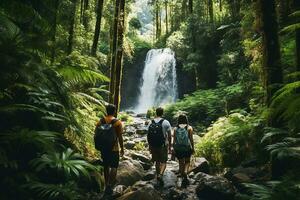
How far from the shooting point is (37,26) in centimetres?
618

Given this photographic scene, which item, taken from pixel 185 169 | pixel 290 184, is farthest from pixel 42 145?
pixel 185 169

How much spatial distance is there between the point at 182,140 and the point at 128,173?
1.64 metres

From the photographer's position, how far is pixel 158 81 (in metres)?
32.3

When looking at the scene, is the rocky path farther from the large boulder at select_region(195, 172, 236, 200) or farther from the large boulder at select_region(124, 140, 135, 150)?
the large boulder at select_region(124, 140, 135, 150)

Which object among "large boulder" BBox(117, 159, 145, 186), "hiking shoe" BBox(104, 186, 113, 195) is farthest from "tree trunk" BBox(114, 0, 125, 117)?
"hiking shoe" BBox(104, 186, 113, 195)

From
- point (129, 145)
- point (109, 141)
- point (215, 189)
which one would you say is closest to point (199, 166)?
point (215, 189)

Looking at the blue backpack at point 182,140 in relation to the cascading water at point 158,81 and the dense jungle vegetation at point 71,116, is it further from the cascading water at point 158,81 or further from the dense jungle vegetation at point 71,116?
the cascading water at point 158,81

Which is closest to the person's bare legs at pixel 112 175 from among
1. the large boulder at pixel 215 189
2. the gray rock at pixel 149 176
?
the large boulder at pixel 215 189

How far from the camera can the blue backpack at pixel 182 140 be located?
8305 mm

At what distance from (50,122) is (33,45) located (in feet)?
4.44

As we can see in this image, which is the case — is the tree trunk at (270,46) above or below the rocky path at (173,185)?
above

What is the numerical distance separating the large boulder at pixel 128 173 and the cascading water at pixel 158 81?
20233 millimetres

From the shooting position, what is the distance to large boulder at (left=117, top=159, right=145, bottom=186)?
8.70 meters

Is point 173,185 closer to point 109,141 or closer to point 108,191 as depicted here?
point 108,191
